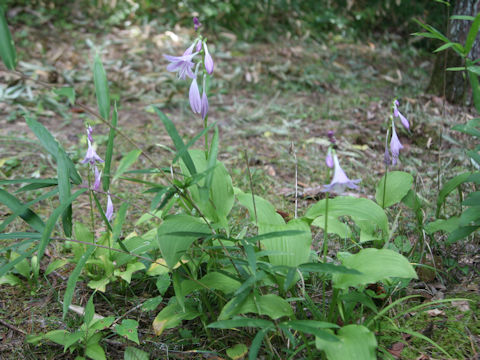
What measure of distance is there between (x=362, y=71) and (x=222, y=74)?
1.73 meters

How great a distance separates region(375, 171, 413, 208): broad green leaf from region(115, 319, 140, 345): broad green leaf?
1099 mm

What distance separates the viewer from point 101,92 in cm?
134

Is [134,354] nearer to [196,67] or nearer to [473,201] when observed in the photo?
[196,67]

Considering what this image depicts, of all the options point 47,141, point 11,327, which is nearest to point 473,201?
point 47,141

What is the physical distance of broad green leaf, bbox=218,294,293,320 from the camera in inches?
46.4

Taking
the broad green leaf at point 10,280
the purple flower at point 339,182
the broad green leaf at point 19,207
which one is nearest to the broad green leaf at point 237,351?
the purple flower at point 339,182

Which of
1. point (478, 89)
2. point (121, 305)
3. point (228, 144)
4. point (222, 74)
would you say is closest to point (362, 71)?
point (222, 74)

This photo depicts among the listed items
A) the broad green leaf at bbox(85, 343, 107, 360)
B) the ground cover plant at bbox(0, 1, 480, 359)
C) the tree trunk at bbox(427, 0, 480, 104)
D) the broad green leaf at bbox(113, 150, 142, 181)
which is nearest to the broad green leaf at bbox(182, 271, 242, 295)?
the ground cover plant at bbox(0, 1, 480, 359)

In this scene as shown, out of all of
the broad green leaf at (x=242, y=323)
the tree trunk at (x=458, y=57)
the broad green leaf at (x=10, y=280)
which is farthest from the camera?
the tree trunk at (x=458, y=57)

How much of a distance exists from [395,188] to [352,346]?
872 millimetres

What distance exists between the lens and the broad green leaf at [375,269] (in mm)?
1161

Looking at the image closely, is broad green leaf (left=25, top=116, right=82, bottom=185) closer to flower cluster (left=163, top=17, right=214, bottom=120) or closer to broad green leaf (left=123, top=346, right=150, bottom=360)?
flower cluster (left=163, top=17, right=214, bottom=120)

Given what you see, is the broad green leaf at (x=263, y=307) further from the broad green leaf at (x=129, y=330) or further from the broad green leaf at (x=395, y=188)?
the broad green leaf at (x=395, y=188)

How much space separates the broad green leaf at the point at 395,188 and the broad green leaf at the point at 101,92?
1147mm
